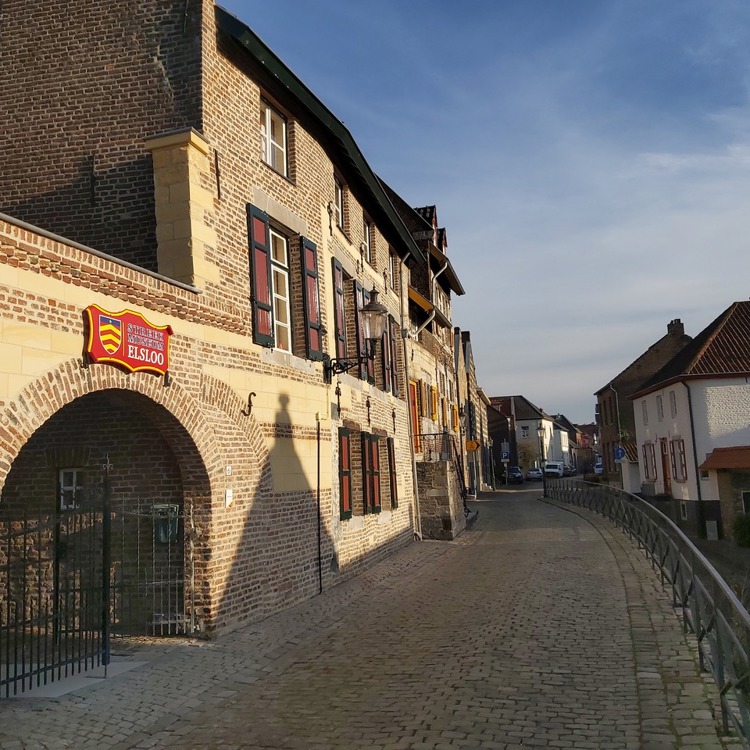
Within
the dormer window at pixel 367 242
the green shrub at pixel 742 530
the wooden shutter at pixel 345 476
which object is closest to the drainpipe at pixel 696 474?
the green shrub at pixel 742 530

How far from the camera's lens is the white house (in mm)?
25344

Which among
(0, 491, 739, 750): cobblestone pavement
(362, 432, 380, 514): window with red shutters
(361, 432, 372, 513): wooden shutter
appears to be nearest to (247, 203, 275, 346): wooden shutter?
(0, 491, 739, 750): cobblestone pavement

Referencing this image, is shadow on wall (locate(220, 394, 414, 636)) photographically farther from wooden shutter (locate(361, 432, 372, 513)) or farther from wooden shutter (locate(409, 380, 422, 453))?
wooden shutter (locate(409, 380, 422, 453))

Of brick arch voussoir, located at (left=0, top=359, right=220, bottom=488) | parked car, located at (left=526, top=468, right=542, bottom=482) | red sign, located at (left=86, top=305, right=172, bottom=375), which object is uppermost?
red sign, located at (left=86, top=305, right=172, bottom=375)

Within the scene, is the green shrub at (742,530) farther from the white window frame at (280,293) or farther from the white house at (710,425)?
the white window frame at (280,293)

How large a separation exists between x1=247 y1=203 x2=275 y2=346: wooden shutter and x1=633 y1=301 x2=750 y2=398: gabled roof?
20.7 metres

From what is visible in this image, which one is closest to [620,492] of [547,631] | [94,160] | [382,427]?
[382,427]

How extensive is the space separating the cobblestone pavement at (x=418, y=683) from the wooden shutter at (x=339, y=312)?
440cm

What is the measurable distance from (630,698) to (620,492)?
13868 mm

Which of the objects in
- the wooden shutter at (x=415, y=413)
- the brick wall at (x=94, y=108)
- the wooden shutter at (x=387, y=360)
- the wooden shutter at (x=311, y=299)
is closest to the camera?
the brick wall at (x=94, y=108)

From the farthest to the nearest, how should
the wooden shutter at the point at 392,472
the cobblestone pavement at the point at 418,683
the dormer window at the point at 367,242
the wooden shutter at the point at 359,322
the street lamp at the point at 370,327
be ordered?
the dormer window at the point at 367,242, the wooden shutter at the point at 392,472, the wooden shutter at the point at 359,322, the street lamp at the point at 370,327, the cobblestone pavement at the point at 418,683

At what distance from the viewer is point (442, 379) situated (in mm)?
27562

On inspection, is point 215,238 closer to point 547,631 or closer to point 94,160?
point 94,160

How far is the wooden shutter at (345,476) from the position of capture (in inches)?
500
